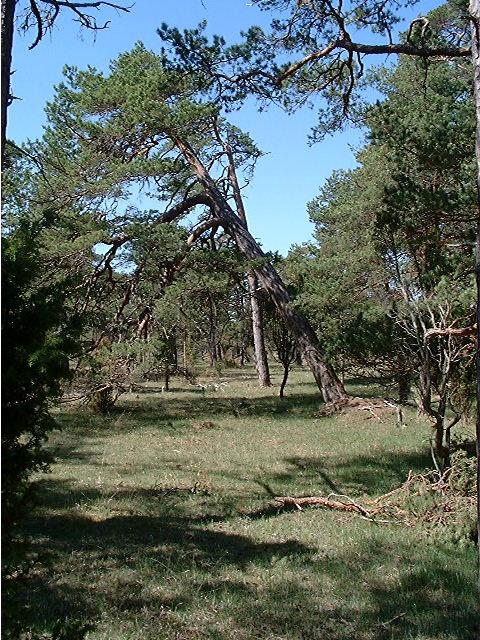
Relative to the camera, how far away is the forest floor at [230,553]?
4.38 meters

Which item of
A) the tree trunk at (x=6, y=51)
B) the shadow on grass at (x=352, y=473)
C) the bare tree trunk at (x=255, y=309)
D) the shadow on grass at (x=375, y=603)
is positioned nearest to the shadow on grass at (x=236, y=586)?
the shadow on grass at (x=375, y=603)

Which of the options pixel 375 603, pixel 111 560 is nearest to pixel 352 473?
pixel 111 560

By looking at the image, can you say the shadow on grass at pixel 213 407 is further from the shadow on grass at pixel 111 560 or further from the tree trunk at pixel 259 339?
the shadow on grass at pixel 111 560

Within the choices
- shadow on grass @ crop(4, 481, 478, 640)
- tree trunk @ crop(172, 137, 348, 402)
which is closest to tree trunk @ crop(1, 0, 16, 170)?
shadow on grass @ crop(4, 481, 478, 640)

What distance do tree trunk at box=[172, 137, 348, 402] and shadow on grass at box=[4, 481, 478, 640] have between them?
33.1 feet

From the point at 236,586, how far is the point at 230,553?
967 mm

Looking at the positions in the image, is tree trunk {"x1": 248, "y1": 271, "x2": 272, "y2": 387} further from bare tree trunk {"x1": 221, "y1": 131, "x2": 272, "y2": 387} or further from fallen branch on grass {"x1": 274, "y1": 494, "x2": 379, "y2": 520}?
fallen branch on grass {"x1": 274, "y1": 494, "x2": 379, "y2": 520}

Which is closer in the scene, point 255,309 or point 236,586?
point 236,586

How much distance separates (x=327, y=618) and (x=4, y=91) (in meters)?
4.10

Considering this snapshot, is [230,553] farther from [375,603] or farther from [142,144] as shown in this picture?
[142,144]

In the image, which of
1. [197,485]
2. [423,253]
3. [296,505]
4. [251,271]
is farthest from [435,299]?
[251,271]

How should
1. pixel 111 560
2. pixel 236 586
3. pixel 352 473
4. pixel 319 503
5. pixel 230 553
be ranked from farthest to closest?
pixel 352 473, pixel 319 503, pixel 230 553, pixel 111 560, pixel 236 586

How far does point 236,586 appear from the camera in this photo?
5.17 metres

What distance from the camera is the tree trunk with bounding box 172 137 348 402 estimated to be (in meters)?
16.8
